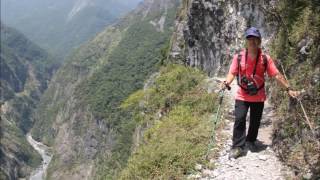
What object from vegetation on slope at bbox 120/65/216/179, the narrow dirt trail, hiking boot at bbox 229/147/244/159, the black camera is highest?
the black camera

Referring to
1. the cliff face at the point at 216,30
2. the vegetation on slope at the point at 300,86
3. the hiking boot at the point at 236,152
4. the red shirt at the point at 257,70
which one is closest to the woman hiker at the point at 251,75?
the red shirt at the point at 257,70

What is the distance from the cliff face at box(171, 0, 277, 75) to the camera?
2392 centimetres

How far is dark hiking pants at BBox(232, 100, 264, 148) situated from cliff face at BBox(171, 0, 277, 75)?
8.79 meters

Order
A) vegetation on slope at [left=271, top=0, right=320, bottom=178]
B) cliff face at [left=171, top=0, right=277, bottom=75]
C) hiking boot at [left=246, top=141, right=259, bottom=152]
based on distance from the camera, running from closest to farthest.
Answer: vegetation on slope at [left=271, top=0, right=320, bottom=178] < hiking boot at [left=246, top=141, right=259, bottom=152] < cliff face at [left=171, top=0, right=277, bottom=75]

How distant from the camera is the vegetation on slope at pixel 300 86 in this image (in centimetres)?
1171

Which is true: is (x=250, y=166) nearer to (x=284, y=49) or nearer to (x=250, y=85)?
(x=250, y=85)

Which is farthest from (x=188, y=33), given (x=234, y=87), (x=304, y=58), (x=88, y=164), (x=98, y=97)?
(x=98, y=97)

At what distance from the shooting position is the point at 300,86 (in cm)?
1356

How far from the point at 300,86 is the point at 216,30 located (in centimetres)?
1743

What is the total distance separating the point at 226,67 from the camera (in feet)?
86.2

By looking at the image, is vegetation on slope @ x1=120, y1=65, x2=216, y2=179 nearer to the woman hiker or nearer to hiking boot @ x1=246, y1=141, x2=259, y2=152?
hiking boot @ x1=246, y1=141, x2=259, y2=152

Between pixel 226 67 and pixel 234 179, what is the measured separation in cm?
1429

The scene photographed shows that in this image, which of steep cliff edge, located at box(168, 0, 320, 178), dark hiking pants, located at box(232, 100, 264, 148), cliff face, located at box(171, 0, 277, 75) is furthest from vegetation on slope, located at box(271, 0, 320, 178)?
cliff face, located at box(171, 0, 277, 75)

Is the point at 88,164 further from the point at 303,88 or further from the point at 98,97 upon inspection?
the point at 303,88
